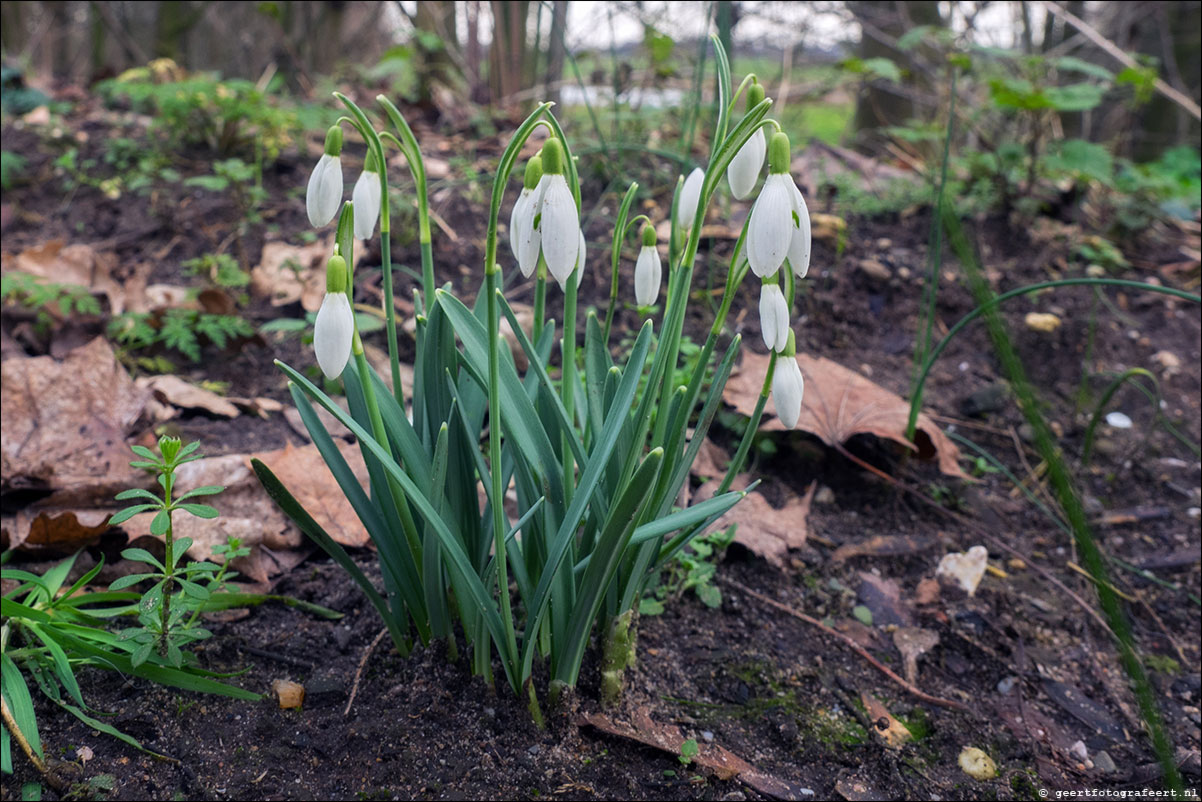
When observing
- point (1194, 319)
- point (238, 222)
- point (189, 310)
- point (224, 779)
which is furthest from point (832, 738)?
point (238, 222)

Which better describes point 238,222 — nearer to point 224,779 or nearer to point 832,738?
point 224,779

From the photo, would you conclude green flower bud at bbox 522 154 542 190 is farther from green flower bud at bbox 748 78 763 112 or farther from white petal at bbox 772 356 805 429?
white petal at bbox 772 356 805 429

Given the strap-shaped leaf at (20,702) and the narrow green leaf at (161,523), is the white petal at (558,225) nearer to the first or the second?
the narrow green leaf at (161,523)

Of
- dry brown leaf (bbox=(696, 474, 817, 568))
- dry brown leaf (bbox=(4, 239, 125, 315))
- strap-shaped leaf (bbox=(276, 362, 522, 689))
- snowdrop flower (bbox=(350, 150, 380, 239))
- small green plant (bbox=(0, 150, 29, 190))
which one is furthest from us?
small green plant (bbox=(0, 150, 29, 190))

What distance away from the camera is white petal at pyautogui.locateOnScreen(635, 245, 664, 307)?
1.31 metres

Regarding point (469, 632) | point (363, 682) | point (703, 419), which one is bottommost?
point (363, 682)

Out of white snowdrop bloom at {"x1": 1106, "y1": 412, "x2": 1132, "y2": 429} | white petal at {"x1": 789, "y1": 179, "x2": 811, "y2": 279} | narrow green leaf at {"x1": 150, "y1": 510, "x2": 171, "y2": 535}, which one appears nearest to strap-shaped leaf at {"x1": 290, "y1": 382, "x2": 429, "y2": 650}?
narrow green leaf at {"x1": 150, "y1": 510, "x2": 171, "y2": 535}

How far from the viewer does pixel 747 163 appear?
1166mm

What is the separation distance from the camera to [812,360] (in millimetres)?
2529

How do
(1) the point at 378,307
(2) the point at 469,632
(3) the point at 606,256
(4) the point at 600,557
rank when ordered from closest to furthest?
1. (4) the point at 600,557
2. (2) the point at 469,632
3. (1) the point at 378,307
4. (3) the point at 606,256

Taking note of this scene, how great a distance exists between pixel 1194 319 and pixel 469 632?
3.11 meters

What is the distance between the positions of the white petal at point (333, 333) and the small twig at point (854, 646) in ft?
3.69

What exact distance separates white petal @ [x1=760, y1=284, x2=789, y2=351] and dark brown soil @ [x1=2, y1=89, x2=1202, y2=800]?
72 centimetres

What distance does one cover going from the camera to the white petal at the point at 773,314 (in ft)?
3.66
